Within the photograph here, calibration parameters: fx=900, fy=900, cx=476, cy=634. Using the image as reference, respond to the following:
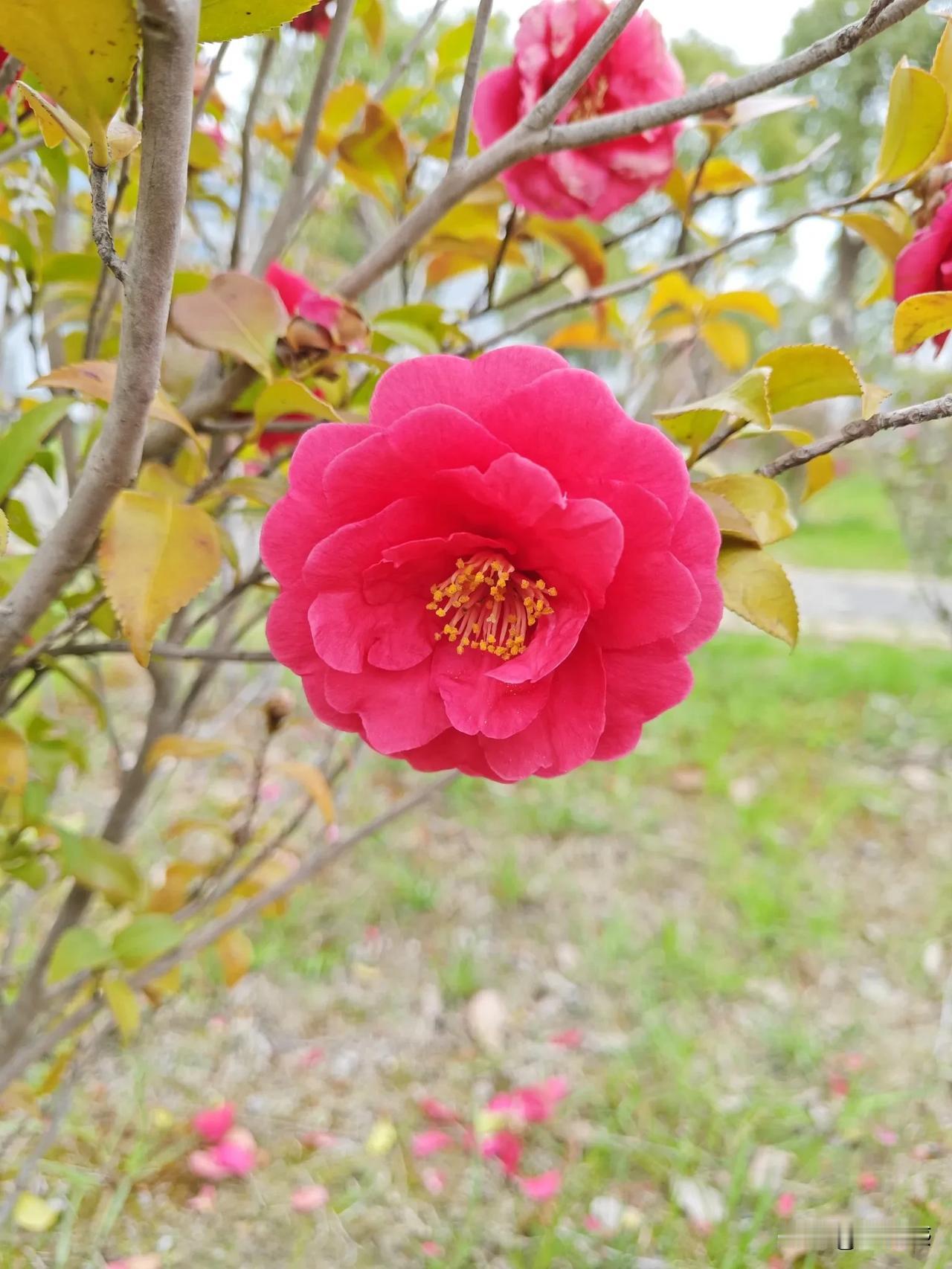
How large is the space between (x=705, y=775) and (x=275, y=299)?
1.94 m

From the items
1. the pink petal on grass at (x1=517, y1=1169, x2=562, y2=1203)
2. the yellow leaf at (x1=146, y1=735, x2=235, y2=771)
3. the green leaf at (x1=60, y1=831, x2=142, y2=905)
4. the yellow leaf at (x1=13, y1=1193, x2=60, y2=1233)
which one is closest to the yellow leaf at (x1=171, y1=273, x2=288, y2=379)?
the yellow leaf at (x1=146, y1=735, x2=235, y2=771)

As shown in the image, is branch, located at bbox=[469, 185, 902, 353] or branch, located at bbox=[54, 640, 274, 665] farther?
branch, located at bbox=[469, 185, 902, 353]

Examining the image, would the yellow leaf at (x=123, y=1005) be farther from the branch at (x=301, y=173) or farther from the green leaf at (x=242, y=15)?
the green leaf at (x=242, y=15)

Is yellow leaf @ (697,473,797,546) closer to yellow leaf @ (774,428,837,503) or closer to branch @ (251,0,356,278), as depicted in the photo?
yellow leaf @ (774,428,837,503)

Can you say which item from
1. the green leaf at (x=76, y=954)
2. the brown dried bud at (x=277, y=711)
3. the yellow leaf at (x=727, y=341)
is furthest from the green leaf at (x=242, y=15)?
the green leaf at (x=76, y=954)

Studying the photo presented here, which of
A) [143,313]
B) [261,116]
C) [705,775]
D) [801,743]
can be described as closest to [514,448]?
[143,313]

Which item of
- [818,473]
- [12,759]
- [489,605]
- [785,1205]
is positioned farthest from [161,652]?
[785,1205]

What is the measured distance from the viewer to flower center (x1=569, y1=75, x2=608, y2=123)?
0.63 metres

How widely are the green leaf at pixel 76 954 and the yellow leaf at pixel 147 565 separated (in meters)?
0.46

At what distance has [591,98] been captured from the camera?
637mm

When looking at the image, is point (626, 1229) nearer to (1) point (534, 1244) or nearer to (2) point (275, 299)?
(1) point (534, 1244)

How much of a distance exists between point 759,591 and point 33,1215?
3.46 feet

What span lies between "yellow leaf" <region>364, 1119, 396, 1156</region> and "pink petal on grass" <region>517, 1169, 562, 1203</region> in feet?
0.58

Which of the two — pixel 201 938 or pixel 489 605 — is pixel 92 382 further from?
pixel 201 938
